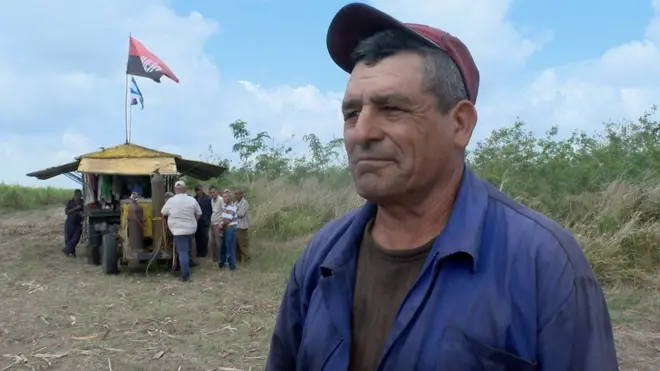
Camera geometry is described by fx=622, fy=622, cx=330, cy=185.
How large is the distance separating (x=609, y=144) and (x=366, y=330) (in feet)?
46.9

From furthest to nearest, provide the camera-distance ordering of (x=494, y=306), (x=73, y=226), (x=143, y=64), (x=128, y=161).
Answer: (x=143, y=64) < (x=73, y=226) < (x=128, y=161) < (x=494, y=306)

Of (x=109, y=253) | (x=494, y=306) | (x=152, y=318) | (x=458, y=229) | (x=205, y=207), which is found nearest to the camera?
(x=494, y=306)

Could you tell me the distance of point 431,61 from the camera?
159 cm

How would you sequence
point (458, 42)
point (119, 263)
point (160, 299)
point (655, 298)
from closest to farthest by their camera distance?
1. point (458, 42)
2. point (655, 298)
3. point (160, 299)
4. point (119, 263)

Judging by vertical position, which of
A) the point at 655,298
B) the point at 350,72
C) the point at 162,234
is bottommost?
the point at 655,298

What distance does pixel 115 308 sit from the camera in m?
8.60

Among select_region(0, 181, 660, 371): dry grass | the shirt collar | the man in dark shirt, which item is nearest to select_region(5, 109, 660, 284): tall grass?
select_region(0, 181, 660, 371): dry grass

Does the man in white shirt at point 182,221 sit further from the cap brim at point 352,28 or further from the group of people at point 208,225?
the cap brim at point 352,28

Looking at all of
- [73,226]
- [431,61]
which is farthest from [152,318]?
[431,61]

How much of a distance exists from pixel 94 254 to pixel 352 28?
12.1m

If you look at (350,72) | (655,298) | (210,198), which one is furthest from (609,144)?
(350,72)

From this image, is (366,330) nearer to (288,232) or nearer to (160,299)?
(160,299)

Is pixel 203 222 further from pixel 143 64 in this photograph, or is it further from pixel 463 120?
pixel 463 120

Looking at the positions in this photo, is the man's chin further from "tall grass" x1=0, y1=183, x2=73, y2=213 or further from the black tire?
"tall grass" x1=0, y1=183, x2=73, y2=213
